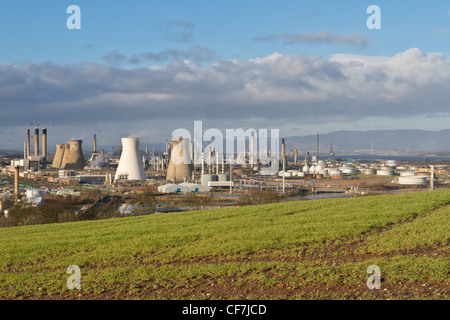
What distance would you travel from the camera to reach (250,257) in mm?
5562

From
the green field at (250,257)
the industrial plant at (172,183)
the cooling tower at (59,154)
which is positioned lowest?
the industrial plant at (172,183)

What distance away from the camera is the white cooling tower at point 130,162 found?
3734 cm

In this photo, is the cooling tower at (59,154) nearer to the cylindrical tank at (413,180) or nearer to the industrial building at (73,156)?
the industrial building at (73,156)

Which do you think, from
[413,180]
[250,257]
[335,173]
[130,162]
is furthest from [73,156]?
[250,257]

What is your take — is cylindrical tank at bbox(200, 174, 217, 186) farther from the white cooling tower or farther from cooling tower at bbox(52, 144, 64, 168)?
cooling tower at bbox(52, 144, 64, 168)

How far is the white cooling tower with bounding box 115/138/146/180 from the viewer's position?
3734 cm

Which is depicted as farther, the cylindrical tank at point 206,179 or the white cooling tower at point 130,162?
the cylindrical tank at point 206,179

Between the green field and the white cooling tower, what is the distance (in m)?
28.8

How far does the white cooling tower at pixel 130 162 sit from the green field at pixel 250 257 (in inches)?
1132

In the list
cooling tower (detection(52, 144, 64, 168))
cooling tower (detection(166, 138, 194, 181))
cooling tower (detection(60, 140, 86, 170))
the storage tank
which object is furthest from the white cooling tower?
cooling tower (detection(52, 144, 64, 168))

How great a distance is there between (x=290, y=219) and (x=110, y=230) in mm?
3266

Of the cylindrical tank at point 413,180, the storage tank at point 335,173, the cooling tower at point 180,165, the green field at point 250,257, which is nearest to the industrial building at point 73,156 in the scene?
the cooling tower at point 180,165
